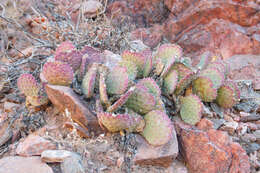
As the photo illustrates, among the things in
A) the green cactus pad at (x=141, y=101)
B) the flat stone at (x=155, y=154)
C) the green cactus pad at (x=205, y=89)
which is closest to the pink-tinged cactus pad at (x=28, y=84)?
the green cactus pad at (x=141, y=101)

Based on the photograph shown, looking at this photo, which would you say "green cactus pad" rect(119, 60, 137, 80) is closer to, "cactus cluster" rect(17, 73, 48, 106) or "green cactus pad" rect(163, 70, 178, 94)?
"green cactus pad" rect(163, 70, 178, 94)

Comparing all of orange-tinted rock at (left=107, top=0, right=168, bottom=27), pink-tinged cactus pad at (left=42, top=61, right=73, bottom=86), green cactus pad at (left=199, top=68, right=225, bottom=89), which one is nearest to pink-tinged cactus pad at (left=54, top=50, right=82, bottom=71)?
pink-tinged cactus pad at (left=42, top=61, right=73, bottom=86)

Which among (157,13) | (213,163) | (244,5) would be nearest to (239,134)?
(213,163)

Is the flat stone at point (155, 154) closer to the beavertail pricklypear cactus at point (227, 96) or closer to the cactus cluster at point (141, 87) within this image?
the cactus cluster at point (141, 87)

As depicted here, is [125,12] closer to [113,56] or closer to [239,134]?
[113,56]

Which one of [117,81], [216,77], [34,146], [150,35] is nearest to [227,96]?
[216,77]

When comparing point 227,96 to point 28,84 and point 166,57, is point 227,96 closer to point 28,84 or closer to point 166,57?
point 166,57

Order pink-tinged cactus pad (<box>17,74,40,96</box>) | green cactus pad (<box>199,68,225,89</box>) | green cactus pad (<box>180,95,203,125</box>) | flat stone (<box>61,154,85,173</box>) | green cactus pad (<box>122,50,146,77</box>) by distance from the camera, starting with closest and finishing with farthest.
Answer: flat stone (<box>61,154,85,173</box>)
pink-tinged cactus pad (<box>17,74,40,96</box>)
green cactus pad (<box>180,95,203,125</box>)
green cactus pad (<box>122,50,146,77</box>)
green cactus pad (<box>199,68,225,89</box>)
